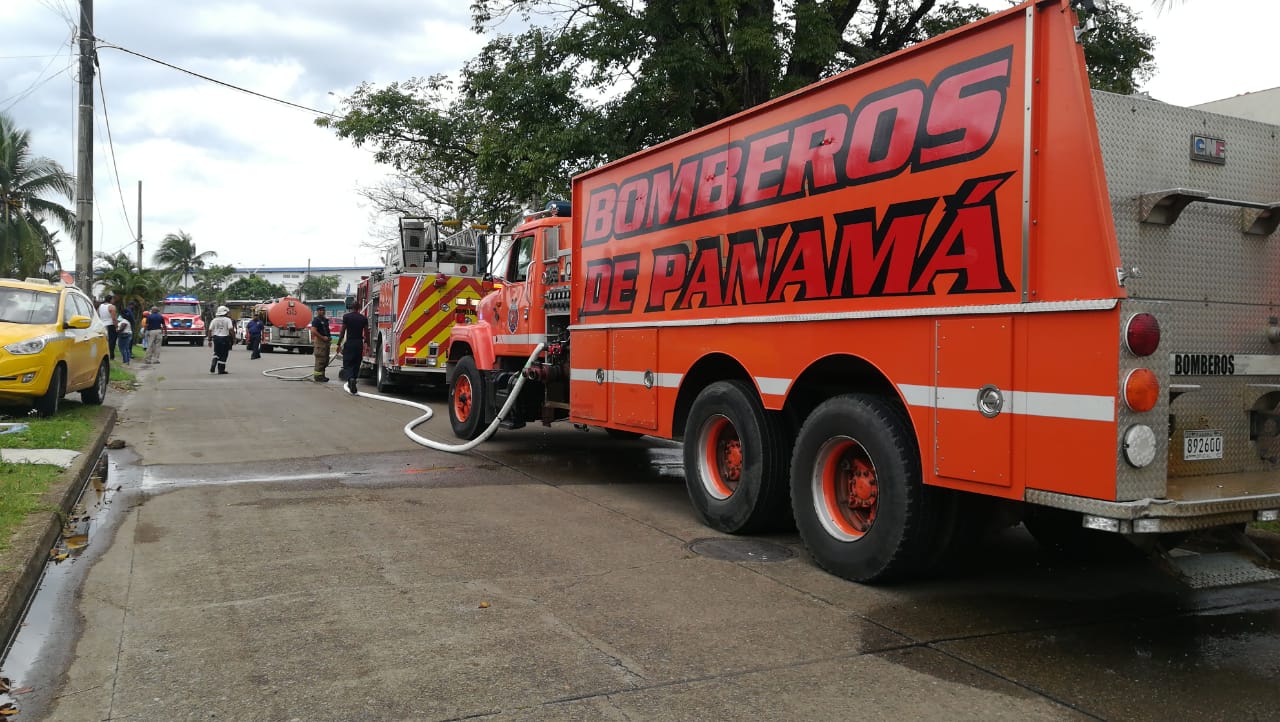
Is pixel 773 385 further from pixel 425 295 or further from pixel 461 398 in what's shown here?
pixel 425 295

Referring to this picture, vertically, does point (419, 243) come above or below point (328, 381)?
above

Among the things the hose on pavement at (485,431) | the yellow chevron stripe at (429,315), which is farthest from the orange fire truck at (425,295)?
the hose on pavement at (485,431)

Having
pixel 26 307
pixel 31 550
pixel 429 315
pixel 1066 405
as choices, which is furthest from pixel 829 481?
pixel 429 315

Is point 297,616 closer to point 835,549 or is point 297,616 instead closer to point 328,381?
point 835,549

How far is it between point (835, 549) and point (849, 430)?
0.74m

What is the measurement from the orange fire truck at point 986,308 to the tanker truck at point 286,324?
112 feet

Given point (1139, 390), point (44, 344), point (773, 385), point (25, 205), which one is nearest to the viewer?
point (1139, 390)

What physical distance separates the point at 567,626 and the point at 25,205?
38.9 metres

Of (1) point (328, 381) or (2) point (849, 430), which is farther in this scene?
(1) point (328, 381)

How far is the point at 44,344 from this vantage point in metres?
11.1

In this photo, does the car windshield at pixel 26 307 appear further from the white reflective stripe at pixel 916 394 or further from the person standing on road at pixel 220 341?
the person standing on road at pixel 220 341

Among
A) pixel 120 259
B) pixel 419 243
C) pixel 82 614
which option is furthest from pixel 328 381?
pixel 120 259

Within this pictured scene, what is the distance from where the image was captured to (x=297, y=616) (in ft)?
15.5

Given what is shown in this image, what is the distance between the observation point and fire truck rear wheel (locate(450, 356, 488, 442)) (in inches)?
441
